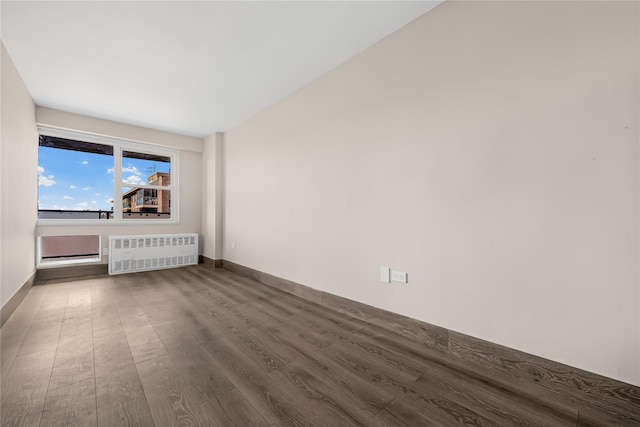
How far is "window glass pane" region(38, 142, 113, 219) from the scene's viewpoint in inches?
150

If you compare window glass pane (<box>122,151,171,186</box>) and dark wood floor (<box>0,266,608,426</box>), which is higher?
window glass pane (<box>122,151,171,186</box>)

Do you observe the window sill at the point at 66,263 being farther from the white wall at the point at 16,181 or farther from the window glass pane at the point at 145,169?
the window glass pane at the point at 145,169

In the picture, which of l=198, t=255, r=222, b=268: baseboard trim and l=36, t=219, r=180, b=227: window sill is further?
l=198, t=255, r=222, b=268: baseboard trim

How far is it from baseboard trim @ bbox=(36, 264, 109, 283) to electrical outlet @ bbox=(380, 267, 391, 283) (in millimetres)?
4533

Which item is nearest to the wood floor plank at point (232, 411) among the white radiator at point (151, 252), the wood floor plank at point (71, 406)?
the wood floor plank at point (71, 406)

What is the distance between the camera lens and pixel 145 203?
4738 millimetres

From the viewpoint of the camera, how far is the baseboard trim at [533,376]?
1195mm

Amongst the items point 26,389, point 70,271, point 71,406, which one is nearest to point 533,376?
point 71,406

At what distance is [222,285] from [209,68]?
8.80 ft

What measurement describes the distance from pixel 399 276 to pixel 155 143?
4.78m

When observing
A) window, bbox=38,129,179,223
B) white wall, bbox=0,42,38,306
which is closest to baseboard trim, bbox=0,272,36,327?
white wall, bbox=0,42,38,306

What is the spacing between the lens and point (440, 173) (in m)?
1.84

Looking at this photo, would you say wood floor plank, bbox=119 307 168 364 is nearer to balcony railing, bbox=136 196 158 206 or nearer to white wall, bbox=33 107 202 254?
white wall, bbox=33 107 202 254

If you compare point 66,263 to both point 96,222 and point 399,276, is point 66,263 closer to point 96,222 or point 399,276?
point 96,222
